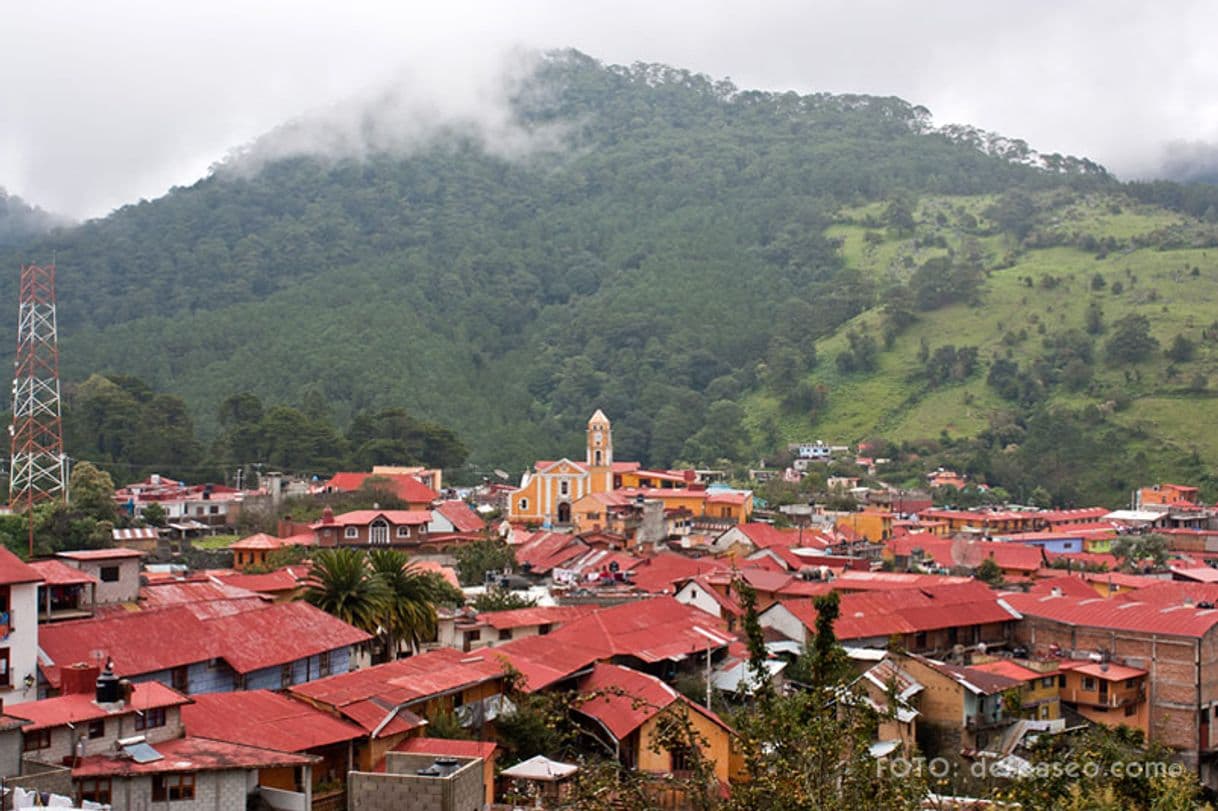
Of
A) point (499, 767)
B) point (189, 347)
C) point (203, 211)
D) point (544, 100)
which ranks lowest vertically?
point (499, 767)

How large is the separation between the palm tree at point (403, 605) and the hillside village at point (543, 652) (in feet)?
0.28

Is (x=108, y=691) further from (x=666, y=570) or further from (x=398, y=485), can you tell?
(x=398, y=485)

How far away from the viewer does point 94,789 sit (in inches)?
507

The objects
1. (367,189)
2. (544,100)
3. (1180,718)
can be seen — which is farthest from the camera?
(544,100)

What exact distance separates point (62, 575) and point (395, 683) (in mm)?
7718

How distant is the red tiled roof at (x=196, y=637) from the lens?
1839cm

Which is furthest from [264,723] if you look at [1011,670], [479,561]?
[479,561]

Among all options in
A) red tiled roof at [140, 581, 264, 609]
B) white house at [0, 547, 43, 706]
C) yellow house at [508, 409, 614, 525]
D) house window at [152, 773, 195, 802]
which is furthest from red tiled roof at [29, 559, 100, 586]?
yellow house at [508, 409, 614, 525]

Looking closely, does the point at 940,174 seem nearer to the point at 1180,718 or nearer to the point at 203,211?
the point at 203,211

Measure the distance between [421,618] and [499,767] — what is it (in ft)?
24.9

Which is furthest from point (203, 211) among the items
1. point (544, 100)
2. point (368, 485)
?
point (368, 485)

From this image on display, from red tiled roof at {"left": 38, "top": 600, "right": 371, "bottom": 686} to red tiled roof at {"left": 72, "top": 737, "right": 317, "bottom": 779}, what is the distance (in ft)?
12.5

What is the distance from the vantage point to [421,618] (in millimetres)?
24344

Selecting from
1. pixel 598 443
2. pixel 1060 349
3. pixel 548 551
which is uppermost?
pixel 1060 349
